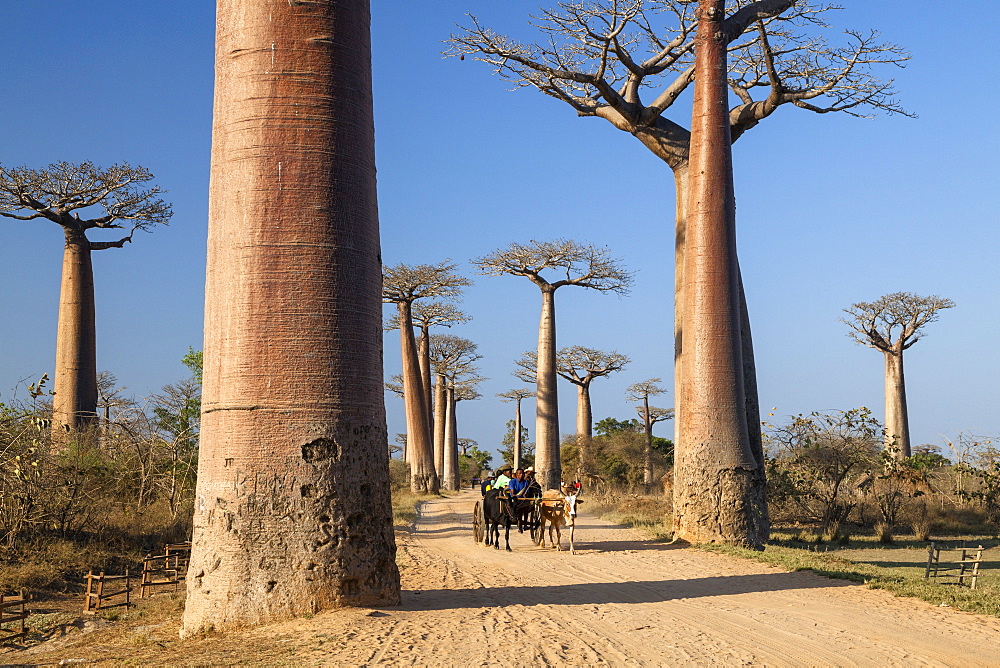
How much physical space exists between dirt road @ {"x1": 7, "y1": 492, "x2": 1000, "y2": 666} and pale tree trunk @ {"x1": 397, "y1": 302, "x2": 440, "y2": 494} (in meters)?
16.8

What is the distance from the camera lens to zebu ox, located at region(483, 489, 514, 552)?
10.8m

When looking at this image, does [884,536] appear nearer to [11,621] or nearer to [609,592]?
[609,592]

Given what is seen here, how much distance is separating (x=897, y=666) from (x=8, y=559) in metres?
8.23

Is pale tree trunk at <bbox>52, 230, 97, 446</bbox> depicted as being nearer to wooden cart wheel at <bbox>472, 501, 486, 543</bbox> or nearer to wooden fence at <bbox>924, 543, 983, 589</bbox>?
wooden cart wheel at <bbox>472, 501, 486, 543</bbox>

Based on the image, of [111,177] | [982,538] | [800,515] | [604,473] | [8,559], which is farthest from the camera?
[604,473]

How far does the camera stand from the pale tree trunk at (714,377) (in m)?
10.8

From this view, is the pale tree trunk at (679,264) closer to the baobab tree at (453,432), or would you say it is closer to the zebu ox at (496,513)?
the zebu ox at (496,513)

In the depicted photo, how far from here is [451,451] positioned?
37094 mm

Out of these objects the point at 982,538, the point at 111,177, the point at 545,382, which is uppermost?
the point at 111,177

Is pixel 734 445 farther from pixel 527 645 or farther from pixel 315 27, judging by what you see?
pixel 315 27

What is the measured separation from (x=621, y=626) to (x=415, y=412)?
1981 cm

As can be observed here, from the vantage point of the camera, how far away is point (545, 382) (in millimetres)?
25562

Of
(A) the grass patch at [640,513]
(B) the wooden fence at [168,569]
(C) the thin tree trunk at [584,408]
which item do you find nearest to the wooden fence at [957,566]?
(A) the grass patch at [640,513]

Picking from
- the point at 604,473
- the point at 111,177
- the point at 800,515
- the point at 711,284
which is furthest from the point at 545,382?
the point at 711,284
